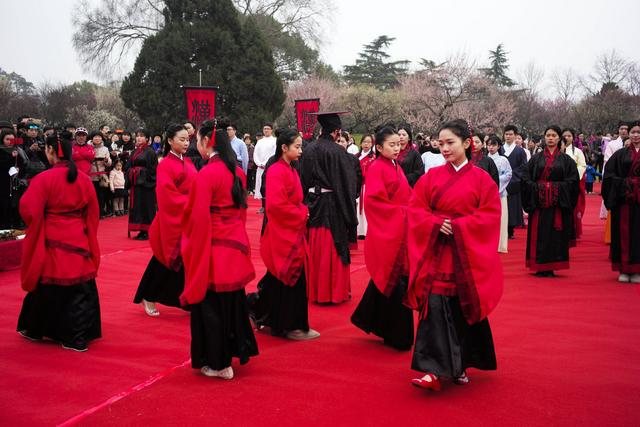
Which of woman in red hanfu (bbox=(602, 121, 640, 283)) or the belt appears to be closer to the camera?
the belt

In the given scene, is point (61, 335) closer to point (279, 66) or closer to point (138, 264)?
point (138, 264)

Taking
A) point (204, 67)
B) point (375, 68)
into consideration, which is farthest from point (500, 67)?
point (204, 67)

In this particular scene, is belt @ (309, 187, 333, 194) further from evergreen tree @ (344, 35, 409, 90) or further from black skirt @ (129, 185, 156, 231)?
evergreen tree @ (344, 35, 409, 90)

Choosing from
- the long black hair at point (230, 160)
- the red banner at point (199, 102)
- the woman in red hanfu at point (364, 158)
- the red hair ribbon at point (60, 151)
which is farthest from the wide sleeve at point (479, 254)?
the red banner at point (199, 102)

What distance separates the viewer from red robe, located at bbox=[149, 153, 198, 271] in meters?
5.51

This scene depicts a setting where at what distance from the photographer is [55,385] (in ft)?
13.5

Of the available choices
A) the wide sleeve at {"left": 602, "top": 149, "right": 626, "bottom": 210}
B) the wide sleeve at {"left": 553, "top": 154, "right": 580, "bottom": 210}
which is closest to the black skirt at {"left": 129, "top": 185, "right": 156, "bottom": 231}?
the wide sleeve at {"left": 553, "top": 154, "right": 580, "bottom": 210}

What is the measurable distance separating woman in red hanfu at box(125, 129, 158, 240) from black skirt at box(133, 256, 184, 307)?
14.4 feet

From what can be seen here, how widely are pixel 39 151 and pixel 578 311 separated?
335 inches

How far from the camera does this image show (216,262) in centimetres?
418

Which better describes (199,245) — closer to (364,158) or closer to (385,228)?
(385,228)

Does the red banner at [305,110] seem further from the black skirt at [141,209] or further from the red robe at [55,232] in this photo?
the red robe at [55,232]

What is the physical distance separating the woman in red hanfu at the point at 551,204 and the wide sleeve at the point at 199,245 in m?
4.74

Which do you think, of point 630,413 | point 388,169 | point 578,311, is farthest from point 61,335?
point 578,311
